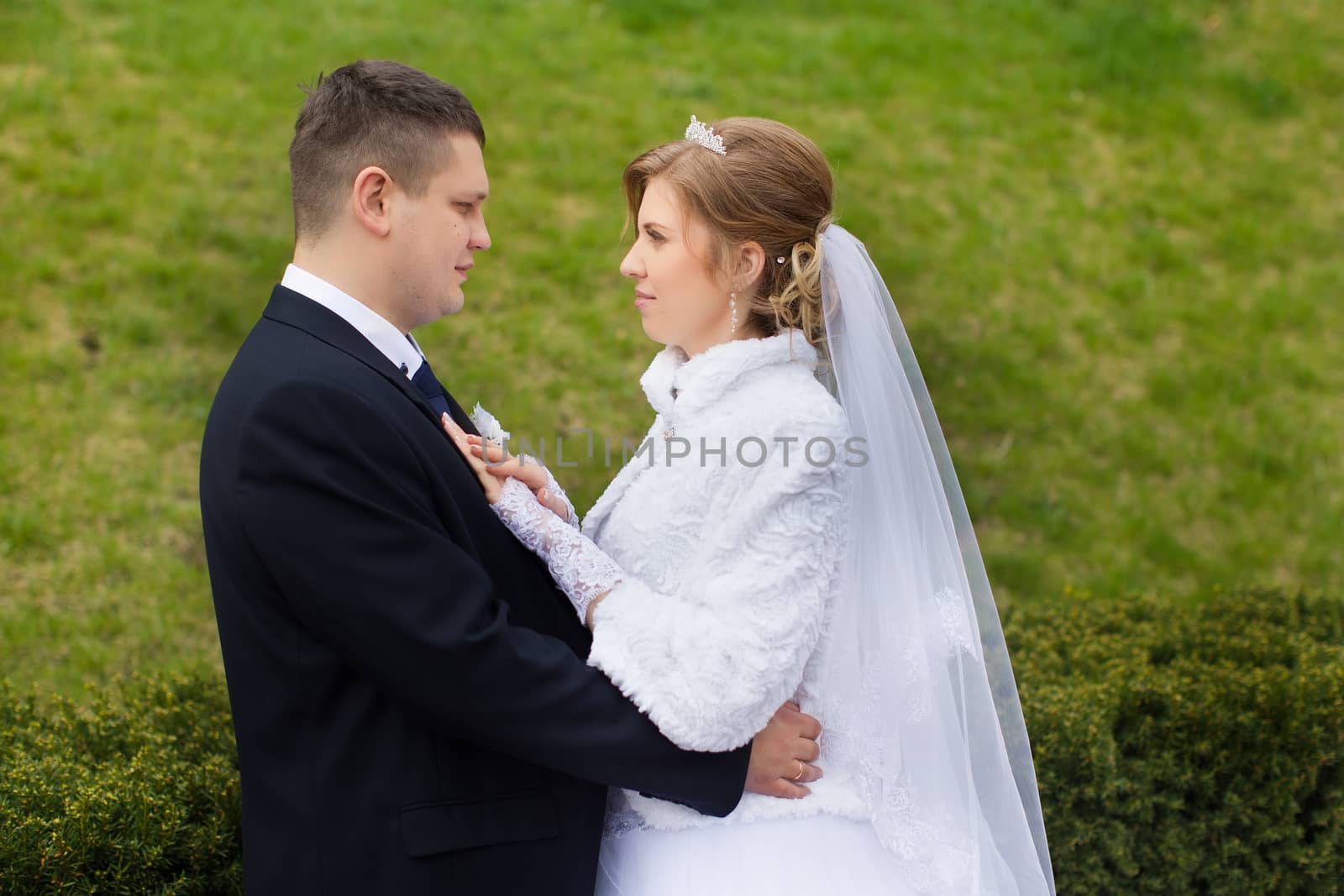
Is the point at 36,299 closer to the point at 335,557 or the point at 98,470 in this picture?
the point at 98,470

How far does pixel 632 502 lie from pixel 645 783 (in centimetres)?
70

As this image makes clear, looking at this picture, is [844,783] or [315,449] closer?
[315,449]

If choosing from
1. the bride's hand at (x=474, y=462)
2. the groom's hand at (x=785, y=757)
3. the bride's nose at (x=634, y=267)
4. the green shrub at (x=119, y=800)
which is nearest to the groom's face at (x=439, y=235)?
the bride's hand at (x=474, y=462)

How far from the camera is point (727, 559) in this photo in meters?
2.46

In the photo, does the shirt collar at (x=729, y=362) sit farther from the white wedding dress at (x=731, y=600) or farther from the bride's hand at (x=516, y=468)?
the bride's hand at (x=516, y=468)

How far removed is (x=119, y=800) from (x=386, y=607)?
1339mm

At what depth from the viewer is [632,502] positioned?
2.75 m

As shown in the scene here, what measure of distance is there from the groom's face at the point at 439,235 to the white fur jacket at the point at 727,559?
63 cm

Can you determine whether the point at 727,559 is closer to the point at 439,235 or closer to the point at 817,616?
the point at 817,616

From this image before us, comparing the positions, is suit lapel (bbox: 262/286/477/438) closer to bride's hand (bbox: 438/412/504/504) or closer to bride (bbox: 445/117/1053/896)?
bride's hand (bbox: 438/412/504/504)

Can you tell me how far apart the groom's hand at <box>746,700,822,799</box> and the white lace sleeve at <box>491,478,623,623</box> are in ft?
1.64

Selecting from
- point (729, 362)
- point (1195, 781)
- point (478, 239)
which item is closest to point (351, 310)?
point (478, 239)

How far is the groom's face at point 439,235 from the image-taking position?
2.46 meters

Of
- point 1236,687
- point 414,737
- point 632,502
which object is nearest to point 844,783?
point 632,502
